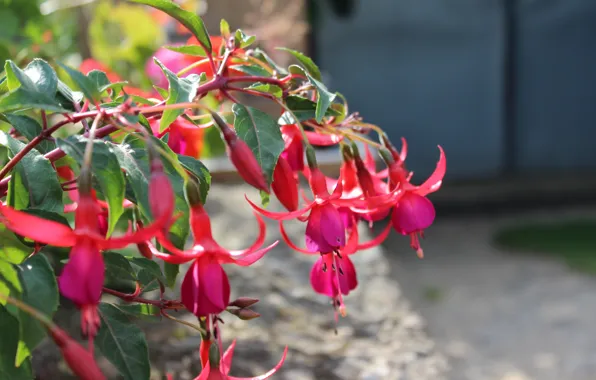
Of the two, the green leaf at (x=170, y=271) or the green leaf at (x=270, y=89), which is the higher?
the green leaf at (x=270, y=89)

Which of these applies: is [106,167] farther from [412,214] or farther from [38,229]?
[412,214]

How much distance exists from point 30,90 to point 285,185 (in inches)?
7.7

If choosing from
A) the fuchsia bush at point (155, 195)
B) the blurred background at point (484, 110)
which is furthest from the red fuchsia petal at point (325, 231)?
the blurred background at point (484, 110)

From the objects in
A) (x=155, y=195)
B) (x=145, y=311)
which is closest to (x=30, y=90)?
(x=155, y=195)

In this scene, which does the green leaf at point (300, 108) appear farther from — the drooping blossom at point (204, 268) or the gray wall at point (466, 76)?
the gray wall at point (466, 76)

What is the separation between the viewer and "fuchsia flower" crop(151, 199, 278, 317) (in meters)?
0.45

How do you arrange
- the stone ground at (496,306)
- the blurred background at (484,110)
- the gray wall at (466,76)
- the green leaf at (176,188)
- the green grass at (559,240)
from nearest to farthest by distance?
1. the green leaf at (176,188)
2. the stone ground at (496,306)
3. the green grass at (559,240)
4. the blurred background at (484,110)
5. the gray wall at (466,76)

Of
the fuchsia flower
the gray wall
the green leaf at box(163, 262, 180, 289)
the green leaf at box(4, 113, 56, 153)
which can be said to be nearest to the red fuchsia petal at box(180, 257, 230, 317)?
the fuchsia flower

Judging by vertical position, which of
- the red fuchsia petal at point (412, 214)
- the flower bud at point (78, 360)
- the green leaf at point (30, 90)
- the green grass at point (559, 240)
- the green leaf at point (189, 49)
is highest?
the green leaf at point (30, 90)

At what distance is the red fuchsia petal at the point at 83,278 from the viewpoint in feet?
1.30

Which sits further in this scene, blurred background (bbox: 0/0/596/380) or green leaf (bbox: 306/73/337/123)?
blurred background (bbox: 0/0/596/380)

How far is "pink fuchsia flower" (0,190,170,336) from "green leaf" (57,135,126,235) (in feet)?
0.10

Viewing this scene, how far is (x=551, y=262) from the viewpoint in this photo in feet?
11.1

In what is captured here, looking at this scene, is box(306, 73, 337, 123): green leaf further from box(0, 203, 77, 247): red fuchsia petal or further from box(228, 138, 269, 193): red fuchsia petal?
box(0, 203, 77, 247): red fuchsia petal
